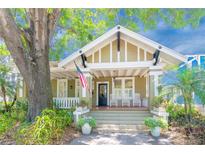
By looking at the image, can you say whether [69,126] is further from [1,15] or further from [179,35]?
[179,35]

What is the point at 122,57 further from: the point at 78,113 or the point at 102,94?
the point at 102,94

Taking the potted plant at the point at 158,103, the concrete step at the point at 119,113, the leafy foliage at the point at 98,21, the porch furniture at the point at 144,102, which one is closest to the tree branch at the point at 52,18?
the leafy foliage at the point at 98,21

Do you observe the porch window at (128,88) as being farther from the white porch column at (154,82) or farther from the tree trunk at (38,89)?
the tree trunk at (38,89)

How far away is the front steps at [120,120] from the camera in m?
8.86

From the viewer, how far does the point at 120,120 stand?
1001cm

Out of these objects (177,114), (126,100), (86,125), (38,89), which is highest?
(38,89)

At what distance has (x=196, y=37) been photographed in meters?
10.4

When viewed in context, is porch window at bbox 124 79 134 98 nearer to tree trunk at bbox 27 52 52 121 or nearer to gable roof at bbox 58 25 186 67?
gable roof at bbox 58 25 186 67

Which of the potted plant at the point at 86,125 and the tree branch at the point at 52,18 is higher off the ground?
the tree branch at the point at 52,18

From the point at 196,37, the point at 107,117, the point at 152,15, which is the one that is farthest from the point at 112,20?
the point at 107,117

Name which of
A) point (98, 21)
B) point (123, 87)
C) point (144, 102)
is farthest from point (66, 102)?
point (98, 21)

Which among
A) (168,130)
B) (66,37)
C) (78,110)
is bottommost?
(168,130)

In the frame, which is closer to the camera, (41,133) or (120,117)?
(41,133)
